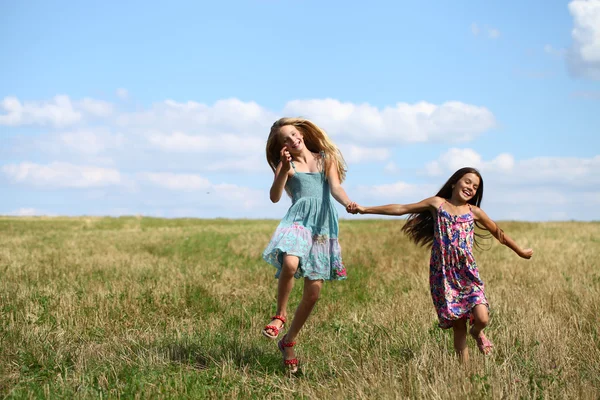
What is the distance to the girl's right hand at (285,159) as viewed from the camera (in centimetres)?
566

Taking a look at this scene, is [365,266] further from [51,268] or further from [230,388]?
[230,388]

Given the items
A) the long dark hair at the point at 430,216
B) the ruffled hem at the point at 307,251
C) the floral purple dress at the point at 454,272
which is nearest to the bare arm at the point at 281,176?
the ruffled hem at the point at 307,251

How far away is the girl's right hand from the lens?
223 inches

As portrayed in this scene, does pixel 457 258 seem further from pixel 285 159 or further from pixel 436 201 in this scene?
pixel 285 159

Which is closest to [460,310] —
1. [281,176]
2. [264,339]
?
[281,176]

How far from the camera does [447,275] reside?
556 centimetres

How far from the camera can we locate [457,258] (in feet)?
18.2

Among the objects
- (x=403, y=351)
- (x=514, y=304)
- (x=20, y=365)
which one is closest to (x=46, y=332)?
(x=20, y=365)

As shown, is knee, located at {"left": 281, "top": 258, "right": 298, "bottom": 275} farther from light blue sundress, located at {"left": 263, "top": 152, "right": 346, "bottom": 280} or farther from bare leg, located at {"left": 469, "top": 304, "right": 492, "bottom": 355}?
bare leg, located at {"left": 469, "top": 304, "right": 492, "bottom": 355}

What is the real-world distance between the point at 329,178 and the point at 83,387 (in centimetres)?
267

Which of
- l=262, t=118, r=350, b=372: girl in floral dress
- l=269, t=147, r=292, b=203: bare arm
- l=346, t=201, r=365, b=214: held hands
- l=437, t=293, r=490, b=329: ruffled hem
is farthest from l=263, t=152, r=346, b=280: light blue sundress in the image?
l=437, t=293, r=490, b=329: ruffled hem

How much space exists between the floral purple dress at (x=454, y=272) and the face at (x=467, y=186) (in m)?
0.18

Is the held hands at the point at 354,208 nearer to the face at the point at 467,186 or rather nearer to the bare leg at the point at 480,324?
the face at the point at 467,186

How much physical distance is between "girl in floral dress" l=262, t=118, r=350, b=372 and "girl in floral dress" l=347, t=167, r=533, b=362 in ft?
1.19
